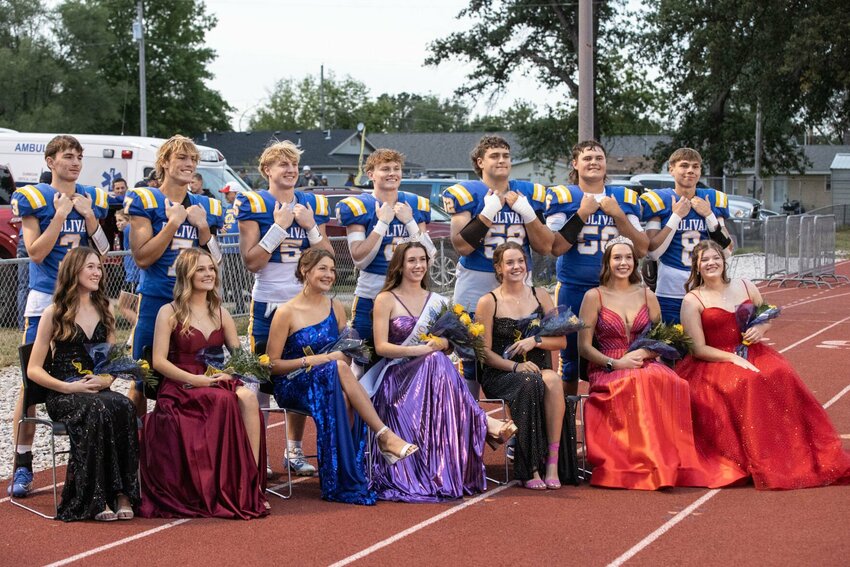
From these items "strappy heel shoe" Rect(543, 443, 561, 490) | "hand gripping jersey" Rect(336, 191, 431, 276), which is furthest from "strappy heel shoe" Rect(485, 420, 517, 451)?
"hand gripping jersey" Rect(336, 191, 431, 276)

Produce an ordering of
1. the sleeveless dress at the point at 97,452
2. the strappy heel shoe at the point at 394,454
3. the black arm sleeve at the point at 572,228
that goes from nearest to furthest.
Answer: the sleeveless dress at the point at 97,452 → the strappy heel shoe at the point at 394,454 → the black arm sleeve at the point at 572,228

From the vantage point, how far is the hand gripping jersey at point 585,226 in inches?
295

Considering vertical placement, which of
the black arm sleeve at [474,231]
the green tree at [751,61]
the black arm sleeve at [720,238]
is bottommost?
the black arm sleeve at [720,238]

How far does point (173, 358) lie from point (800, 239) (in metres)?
16.0

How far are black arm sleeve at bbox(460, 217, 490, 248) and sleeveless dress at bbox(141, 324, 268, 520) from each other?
1774mm

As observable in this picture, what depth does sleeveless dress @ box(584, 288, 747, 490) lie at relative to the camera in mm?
6621

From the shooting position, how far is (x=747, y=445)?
6746mm

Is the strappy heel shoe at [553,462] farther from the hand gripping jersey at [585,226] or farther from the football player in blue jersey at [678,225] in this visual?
the football player in blue jersey at [678,225]

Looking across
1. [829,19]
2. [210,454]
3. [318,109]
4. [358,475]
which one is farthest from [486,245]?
[318,109]

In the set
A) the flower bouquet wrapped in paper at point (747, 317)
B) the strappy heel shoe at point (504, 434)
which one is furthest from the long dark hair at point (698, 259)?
the strappy heel shoe at point (504, 434)

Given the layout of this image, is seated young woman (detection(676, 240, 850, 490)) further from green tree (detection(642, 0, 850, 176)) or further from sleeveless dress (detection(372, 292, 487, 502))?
green tree (detection(642, 0, 850, 176))

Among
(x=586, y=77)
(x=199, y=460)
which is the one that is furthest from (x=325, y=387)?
(x=586, y=77)

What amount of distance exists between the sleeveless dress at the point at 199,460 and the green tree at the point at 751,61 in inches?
1139

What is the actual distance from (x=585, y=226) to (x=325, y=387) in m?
2.11
